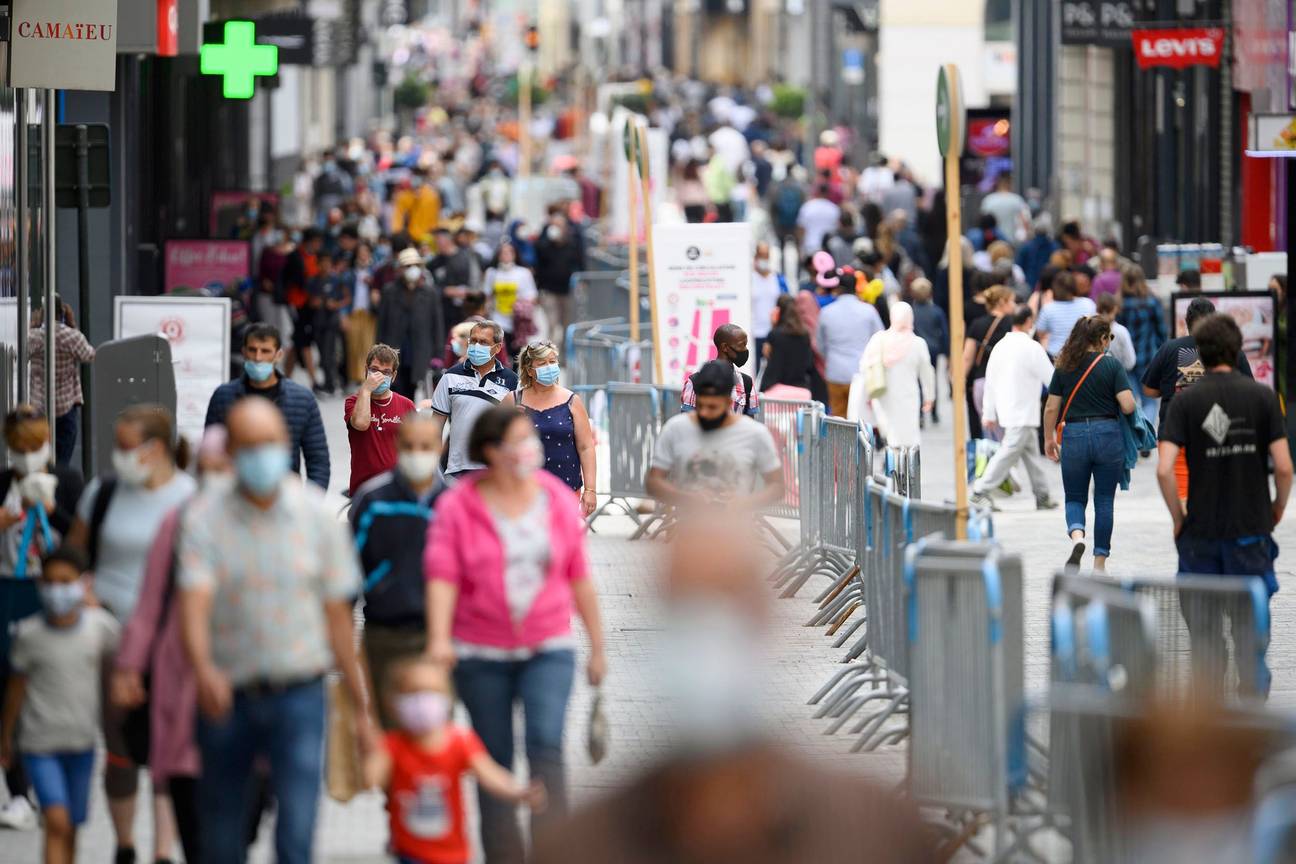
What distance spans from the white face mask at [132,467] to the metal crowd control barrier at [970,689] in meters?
2.59

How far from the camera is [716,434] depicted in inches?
420

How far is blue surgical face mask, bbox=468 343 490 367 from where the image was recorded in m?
14.6

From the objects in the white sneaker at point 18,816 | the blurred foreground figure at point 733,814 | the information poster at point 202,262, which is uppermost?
the information poster at point 202,262

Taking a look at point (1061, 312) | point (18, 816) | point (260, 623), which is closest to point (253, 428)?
point (260, 623)

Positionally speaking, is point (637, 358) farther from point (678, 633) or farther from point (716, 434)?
point (678, 633)

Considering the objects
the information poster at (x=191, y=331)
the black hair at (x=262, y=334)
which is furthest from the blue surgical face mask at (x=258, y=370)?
the information poster at (x=191, y=331)

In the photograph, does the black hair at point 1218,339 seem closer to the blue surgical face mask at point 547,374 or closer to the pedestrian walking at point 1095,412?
the pedestrian walking at point 1095,412

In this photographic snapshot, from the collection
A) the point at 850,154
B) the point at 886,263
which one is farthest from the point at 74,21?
the point at 850,154

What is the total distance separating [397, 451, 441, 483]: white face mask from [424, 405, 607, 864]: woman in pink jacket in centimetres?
31

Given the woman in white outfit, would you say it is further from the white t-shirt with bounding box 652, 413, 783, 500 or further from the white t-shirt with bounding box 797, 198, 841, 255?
the white t-shirt with bounding box 797, 198, 841, 255

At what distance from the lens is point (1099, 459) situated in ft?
48.5

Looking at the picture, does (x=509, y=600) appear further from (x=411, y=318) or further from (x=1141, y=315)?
(x=411, y=318)

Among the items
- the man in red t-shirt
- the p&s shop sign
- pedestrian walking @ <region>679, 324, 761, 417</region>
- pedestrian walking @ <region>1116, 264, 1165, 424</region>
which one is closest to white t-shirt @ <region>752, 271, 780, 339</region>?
pedestrian walking @ <region>1116, 264, 1165, 424</region>

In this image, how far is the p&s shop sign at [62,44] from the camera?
501 inches
